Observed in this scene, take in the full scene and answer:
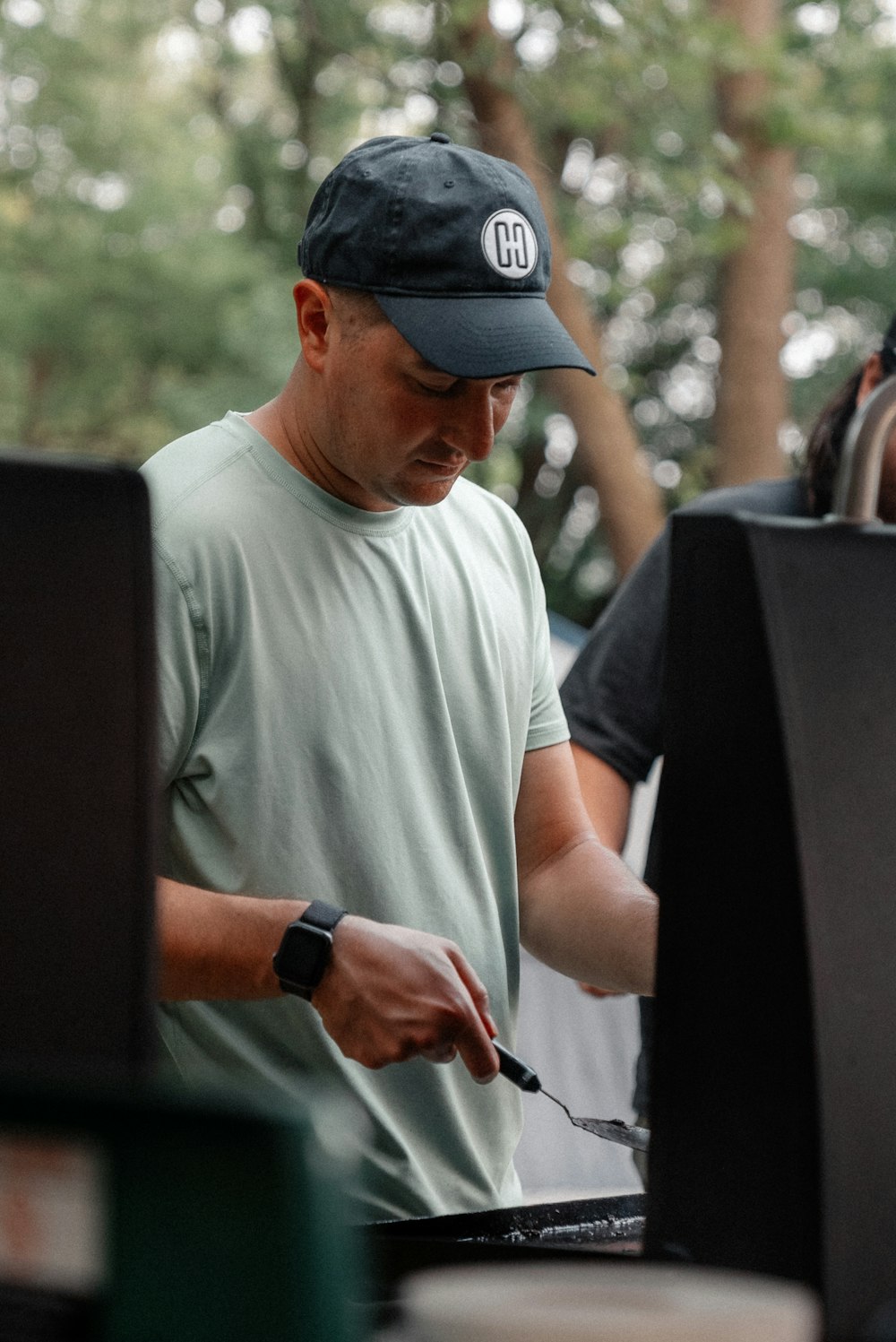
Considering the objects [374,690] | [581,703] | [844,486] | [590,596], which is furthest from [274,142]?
[844,486]

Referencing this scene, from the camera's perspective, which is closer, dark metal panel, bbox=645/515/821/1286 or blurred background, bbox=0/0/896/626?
dark metal panel, bbox=645/515/821/1286

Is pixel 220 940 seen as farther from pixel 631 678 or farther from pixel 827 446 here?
pixel 827 446

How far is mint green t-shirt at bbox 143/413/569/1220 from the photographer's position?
4.58ft

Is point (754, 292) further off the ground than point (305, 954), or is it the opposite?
point (754, 292)

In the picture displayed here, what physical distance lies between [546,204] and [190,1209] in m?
4.89

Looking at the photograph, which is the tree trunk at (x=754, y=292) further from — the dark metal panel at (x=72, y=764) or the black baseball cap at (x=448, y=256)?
the dark metal panel at (x=72, y=764)

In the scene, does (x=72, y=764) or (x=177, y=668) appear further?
(x=177, y=668)

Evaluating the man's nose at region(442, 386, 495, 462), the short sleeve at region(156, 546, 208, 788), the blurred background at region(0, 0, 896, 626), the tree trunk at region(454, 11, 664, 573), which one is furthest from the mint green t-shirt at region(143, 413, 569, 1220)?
the tree trunk at region(454, 11, 664, 573)

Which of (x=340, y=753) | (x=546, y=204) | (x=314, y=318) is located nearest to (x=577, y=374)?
(x=546, y=204)

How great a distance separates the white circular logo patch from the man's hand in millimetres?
612

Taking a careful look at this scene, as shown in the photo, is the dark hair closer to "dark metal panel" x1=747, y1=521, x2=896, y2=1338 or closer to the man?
the man

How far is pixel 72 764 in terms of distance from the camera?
0.75 m

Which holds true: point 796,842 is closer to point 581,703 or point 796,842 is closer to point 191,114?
point 581,703

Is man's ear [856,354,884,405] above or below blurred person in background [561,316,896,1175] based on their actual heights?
above
